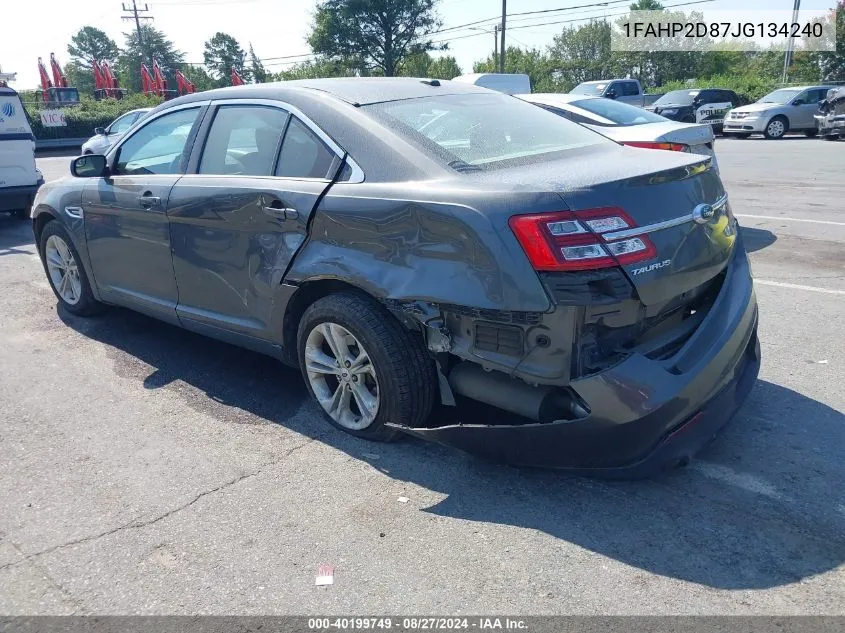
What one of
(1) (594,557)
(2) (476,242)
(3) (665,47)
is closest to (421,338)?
(2) (476,242)

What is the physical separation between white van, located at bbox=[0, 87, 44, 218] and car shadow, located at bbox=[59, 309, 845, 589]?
7.97m

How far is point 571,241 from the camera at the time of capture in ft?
8.97

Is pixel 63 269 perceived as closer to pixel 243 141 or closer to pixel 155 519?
pixel 243 141

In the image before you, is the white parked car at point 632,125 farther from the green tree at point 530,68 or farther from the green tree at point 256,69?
the green tree at point 256,69

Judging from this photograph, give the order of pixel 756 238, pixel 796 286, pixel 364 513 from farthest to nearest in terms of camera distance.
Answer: pixel 756 238 → pixel 796 286 → pixel 364 513

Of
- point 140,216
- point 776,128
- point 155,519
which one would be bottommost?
point 776,128

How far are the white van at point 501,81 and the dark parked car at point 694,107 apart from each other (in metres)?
11.4

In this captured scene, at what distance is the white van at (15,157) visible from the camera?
10109 millimetres

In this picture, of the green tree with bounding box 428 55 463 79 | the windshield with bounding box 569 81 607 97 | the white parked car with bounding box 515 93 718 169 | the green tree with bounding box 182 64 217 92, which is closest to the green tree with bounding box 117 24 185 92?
the green tree with bounding box 182 64 217 92

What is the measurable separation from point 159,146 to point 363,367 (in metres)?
2.22

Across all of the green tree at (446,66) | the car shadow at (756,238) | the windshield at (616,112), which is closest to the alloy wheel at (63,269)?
the windshield at (616,112)

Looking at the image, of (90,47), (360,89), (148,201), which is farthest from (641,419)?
(90,47)

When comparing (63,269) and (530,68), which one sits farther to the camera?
(530,68)

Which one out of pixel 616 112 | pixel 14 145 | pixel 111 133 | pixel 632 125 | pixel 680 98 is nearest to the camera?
pixel 632 125
